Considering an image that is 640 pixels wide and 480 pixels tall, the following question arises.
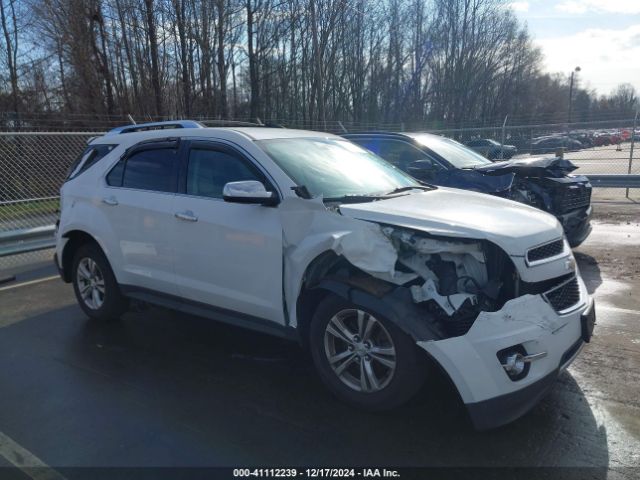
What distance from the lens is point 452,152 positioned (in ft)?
24.8

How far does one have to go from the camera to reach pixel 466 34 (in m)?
48.4

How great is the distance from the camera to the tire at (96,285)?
5.03 metres

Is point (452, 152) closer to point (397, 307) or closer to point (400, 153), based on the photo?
point (400, 153)

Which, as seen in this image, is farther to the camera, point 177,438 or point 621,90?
point 621,90

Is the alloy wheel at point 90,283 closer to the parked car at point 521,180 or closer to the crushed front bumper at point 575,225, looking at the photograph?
the parked car at point 521,180

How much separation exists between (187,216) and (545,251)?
8.70 feet

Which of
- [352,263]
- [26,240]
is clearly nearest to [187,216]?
[352,263]

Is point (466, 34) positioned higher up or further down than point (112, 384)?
higher up

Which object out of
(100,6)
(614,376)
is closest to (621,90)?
(100,6)

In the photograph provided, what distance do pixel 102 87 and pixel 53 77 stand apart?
248cm

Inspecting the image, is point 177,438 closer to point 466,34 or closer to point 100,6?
point 100,6

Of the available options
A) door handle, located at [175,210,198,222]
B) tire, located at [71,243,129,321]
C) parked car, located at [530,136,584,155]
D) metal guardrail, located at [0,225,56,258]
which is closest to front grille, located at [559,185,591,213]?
door handle, located at [175,210,198,222]

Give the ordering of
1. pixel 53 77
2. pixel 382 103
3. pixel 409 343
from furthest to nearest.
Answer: pixel 382 103 → pixel 53 77 → pixel 409 343

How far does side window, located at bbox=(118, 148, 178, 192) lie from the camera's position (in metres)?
4.43
